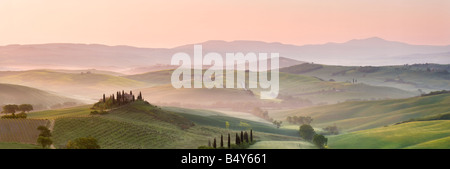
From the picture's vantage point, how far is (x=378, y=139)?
130250 millimetres

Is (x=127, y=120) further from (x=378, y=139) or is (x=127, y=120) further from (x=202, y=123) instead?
(x=378, y=139)

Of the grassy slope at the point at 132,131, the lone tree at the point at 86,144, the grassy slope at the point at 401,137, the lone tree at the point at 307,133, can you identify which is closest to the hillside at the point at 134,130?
the grassy slope at the point at 132,131

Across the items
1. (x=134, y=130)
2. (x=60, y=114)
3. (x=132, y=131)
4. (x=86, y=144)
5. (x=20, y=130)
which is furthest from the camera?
(x=60, y=114)

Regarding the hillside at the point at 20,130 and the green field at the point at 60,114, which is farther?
the green field at the point at 60,114

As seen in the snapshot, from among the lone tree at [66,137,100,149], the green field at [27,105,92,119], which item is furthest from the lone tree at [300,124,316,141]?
the lone tree at [66,137,100,149]

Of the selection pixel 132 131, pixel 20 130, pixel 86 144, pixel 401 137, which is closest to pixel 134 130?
pixel 132 131

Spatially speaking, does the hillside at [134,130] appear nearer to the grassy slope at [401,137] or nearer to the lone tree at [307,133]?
the lone tree at [307,133]

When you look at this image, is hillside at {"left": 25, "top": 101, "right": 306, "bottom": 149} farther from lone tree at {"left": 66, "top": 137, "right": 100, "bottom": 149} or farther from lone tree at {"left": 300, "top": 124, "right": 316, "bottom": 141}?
lone tree at {"left": 300, "top": 124, "right": 316, "bottom": 141}

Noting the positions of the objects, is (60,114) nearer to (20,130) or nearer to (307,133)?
(20,130)

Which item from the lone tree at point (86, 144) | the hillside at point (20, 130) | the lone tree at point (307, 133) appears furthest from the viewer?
the lone tree at point (307, 133)
